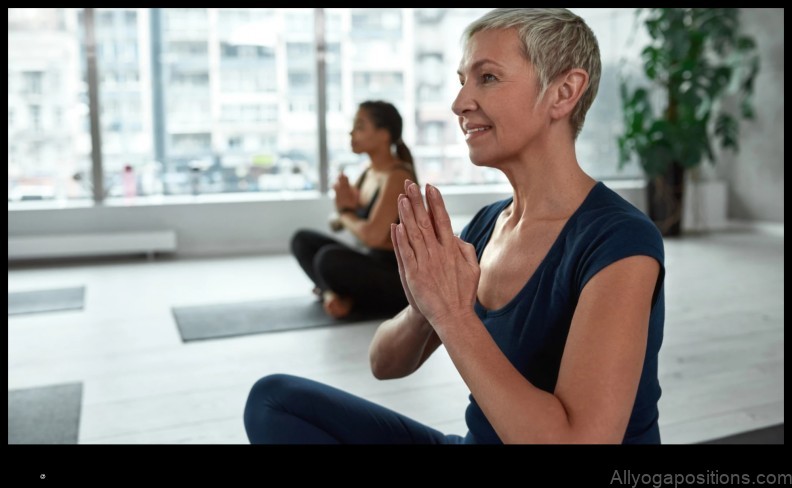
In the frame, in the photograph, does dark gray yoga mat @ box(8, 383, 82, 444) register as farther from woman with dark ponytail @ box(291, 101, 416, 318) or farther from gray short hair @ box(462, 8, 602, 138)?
gray short hair @ box(462, 8, 602, 138)

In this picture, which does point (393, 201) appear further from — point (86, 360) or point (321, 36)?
point (321, 36)

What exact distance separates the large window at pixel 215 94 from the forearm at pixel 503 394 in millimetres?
5153

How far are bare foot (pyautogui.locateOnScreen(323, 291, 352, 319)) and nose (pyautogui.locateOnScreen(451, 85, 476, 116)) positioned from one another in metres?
2.57

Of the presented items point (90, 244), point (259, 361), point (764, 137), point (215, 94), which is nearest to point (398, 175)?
point (259, 361)

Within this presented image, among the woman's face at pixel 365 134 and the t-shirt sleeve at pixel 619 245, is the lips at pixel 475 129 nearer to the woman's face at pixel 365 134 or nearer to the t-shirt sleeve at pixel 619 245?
the t-shirt sleeve at pixel 619 245

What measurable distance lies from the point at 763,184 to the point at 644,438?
6162mm

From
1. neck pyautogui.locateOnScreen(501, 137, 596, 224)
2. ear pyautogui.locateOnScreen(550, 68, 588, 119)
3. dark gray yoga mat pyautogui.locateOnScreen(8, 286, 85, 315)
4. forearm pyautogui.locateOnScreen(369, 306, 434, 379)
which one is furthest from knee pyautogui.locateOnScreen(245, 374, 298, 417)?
dark gray yoga mat pyautogui.locateOnScreen(8, 286, 85, 315)

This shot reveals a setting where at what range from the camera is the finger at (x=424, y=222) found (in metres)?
0.87

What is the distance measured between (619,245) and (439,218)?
20 centimetres

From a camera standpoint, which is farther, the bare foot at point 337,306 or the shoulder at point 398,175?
the bare foot at point 337,306

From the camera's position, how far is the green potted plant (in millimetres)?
5766

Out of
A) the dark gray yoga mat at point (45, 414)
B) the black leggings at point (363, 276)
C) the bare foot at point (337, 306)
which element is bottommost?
the dark gray yoga mat at point (45, 414)

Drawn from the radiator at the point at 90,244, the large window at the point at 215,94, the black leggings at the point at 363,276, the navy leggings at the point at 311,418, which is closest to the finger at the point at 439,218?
the navy leggings at the point at 311,418
